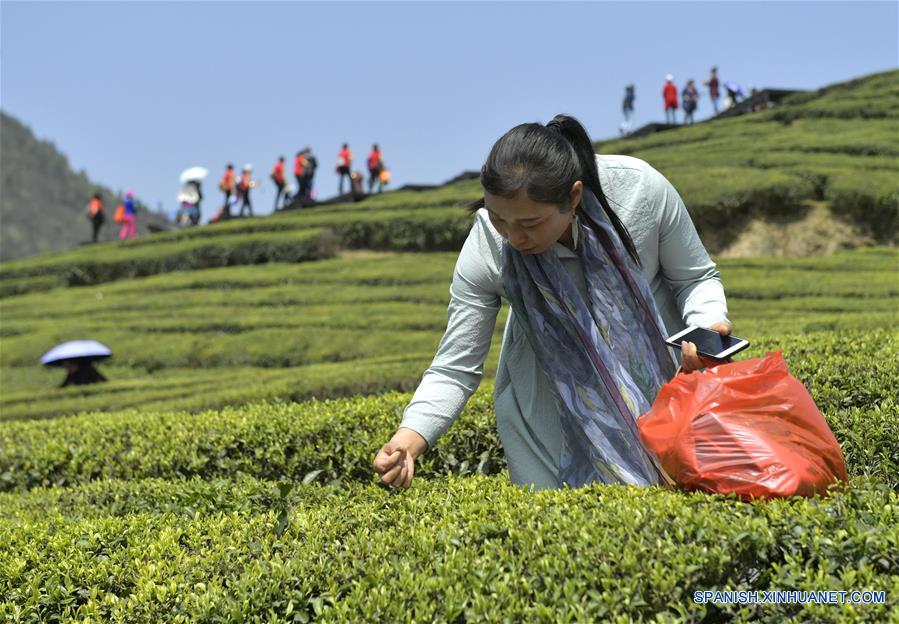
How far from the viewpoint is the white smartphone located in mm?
3332

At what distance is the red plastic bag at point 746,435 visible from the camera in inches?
120

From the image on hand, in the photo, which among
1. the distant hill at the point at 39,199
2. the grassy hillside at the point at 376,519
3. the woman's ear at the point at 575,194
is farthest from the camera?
the distant hill at the point at 39,199

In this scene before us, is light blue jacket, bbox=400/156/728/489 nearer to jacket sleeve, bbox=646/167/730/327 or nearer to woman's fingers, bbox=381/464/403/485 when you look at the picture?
jacket sleeve, bbox=646/167/730/327

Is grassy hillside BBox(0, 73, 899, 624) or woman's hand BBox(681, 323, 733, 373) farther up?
woman's hand BBox(681, 323, 733, 373)

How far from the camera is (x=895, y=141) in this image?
21703mm

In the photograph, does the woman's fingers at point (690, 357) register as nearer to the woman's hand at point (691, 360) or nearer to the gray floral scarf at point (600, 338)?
the woman's hand at point (691, 360)

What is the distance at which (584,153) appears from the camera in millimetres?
3371

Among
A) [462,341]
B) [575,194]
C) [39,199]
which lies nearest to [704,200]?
[462,341]

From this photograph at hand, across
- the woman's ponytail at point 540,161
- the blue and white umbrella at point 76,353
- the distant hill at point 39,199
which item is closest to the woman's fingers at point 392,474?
A: the woman's ponytail at point 540,161

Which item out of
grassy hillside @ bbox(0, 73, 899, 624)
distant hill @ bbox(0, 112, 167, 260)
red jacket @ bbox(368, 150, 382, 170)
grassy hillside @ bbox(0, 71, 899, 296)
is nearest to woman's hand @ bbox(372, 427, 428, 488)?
grassy hillside @ bbox(0, 73, 899, 624)

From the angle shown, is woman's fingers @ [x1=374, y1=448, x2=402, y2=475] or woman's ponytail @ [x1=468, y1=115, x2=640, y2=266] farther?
woman's fingers @ [x1=374, y1=448, x2=402, y2=475]

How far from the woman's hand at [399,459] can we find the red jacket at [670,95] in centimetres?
2927

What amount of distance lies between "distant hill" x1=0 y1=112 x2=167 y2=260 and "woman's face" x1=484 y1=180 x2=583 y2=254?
4957cm

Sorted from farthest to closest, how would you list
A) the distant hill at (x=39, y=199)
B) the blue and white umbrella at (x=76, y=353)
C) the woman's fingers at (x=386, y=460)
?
the distant hill at (x=39, y=199) < the blue and white umbrella at (x=76, y=353) < the woman's fingers at (x=386, y=460)
